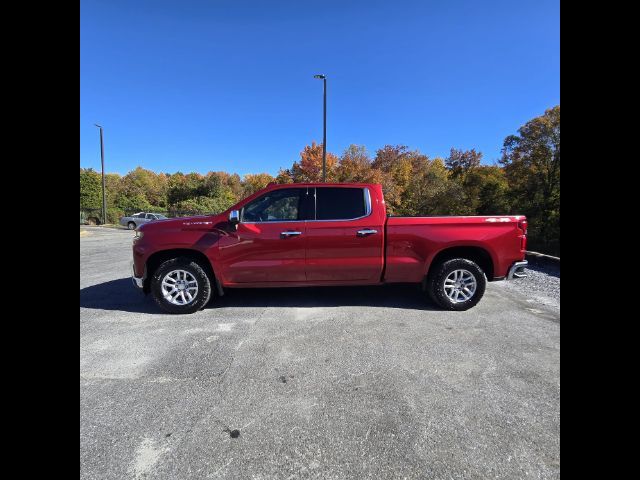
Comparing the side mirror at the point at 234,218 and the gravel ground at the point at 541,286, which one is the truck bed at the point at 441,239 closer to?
the gravel ground at the point at 541,286

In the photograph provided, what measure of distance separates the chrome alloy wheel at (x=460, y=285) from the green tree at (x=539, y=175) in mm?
19203

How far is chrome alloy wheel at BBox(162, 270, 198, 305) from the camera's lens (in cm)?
421

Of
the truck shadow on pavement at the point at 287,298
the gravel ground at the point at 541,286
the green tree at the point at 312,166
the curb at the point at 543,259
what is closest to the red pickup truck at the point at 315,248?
the truck shadow on pavement at the point at 287,298

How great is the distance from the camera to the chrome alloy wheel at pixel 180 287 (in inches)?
166

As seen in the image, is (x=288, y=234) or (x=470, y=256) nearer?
(x=288, y=234)

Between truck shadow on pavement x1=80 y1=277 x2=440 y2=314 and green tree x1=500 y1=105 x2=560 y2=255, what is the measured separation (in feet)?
63.3

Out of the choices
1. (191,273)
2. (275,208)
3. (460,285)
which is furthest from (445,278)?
(191,273)

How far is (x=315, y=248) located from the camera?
4.24 m

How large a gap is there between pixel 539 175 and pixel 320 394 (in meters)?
25.0

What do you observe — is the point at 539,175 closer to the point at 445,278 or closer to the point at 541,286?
the point at 541,286

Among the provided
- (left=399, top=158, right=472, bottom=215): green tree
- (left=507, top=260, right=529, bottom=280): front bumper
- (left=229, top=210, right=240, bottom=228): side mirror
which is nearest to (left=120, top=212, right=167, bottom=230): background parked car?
(left=399, top=158, right=472, bottom=215): green tree
